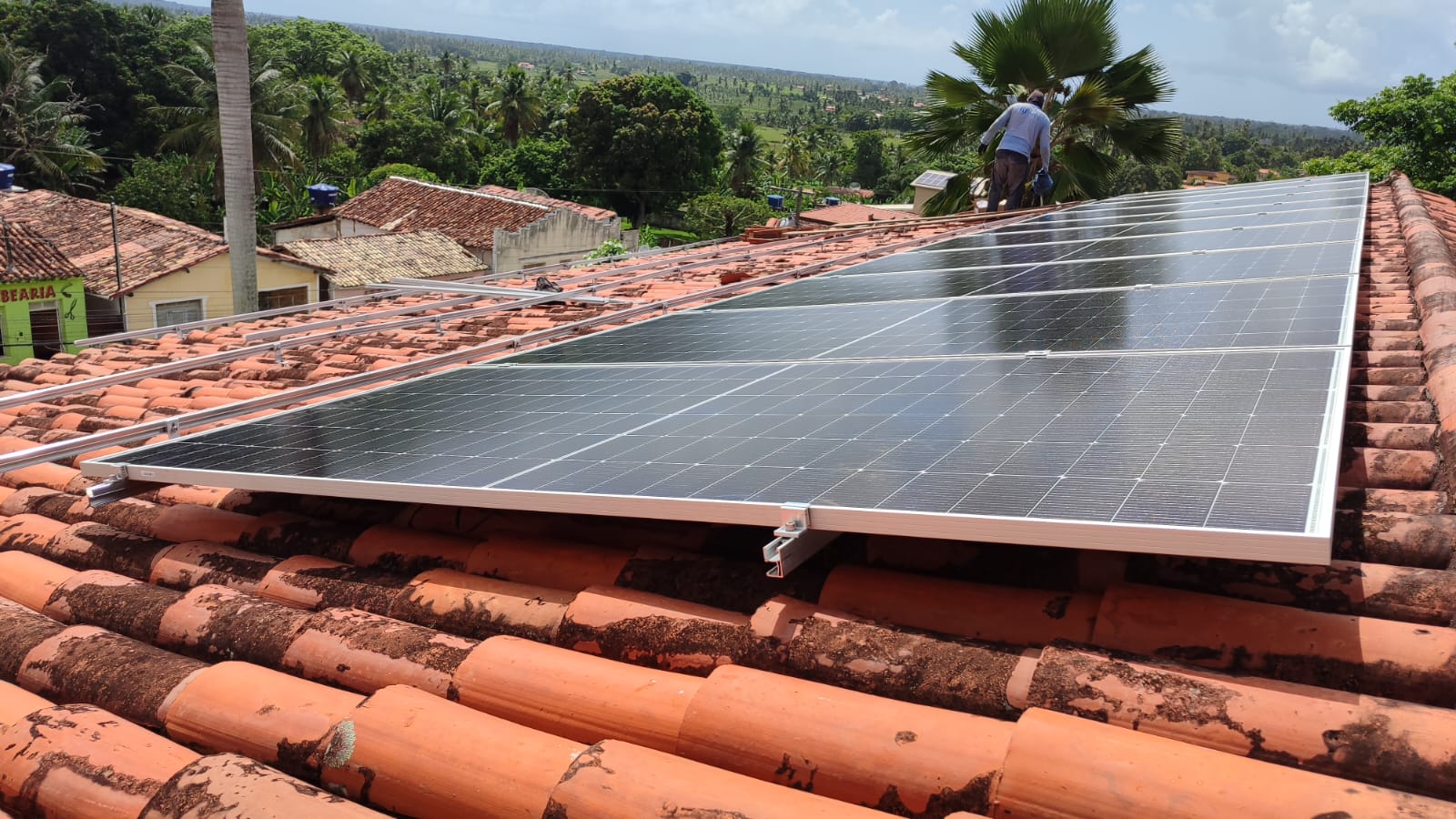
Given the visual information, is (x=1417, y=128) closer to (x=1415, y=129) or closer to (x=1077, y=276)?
(x=1415, y=129)

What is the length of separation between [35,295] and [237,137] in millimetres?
18560

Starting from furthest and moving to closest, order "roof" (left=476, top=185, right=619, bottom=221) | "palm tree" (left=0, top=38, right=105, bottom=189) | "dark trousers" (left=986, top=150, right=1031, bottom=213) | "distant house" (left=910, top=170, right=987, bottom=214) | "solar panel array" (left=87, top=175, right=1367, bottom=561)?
"distant house" (left=910, top=170, right=987, bottom=214)
"palm tree" (left=0, top=38, right=105, bottom=189)
"roof" (left=476, top=185, right=619, bottom=221)
"dark trousers" (left=986, top=150, right=1031, bottom=213)
"solar panel array" (left=87, top=175, right=1367, bottom=561)

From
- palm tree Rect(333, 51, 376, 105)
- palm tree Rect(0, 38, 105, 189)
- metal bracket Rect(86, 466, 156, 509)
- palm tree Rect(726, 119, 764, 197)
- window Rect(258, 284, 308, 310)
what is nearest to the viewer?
metal bracket Rect(86, 466, 156, 509)

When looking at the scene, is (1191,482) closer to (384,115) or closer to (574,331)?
(574,331)

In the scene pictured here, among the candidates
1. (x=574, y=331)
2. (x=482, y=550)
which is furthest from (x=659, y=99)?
(x=482, y=550)

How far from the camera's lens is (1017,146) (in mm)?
16969

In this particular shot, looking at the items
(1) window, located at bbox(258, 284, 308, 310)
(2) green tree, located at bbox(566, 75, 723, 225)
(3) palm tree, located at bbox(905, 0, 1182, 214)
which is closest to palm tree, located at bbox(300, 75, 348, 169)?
(2) green tree, located at bbox(566, 75, 723, 225)

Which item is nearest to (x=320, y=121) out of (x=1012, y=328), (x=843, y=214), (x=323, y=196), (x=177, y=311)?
(x=323, y=196)

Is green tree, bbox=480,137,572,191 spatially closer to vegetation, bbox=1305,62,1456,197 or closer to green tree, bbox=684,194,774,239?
green tree, bbox=684,194,774,239

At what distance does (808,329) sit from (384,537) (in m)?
2.92

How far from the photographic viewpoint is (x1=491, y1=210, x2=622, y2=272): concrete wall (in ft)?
151

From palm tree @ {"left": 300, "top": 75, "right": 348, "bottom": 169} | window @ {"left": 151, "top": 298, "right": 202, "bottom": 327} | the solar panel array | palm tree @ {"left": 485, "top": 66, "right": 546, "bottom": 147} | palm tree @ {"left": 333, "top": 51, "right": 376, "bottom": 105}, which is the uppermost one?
palm tree @ {"left": 333, "top": 51, "right": 376, "bottom": 105}

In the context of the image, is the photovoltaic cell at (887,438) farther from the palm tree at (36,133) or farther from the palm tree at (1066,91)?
the palm tree at (36,133)

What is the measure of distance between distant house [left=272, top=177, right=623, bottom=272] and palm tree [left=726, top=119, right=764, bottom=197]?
113 ft
